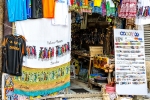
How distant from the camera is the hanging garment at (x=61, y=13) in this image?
300 inches

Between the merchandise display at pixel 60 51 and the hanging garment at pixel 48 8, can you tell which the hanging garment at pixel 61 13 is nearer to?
the merchandise display at pixel 60 51

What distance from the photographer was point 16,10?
7070mm

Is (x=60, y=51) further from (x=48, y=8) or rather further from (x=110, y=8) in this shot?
(x=110, y=8)

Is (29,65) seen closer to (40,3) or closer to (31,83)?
(31,83)

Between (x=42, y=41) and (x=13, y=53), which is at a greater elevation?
(x=42, y=41)

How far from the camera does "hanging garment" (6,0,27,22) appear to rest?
23.1ft

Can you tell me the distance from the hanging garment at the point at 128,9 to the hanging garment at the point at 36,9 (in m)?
2.84

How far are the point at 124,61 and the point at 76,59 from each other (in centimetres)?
419

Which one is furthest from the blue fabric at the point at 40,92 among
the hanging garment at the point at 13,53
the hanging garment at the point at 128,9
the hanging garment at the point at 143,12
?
the hanging garment at the point at 143,12

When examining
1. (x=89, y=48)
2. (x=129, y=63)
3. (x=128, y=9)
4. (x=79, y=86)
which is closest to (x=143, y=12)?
(x=128, y=9)

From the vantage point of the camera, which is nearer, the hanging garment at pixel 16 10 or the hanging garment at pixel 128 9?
the hanging garment at pixel 16 10

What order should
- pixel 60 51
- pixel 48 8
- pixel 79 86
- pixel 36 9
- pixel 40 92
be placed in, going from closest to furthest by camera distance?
pixel 36 9
pixel 48 8
pixel 40 92
pixel 60 51
pixel 79 86

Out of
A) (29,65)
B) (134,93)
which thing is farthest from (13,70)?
(134,93)

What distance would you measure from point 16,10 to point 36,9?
578 mm
